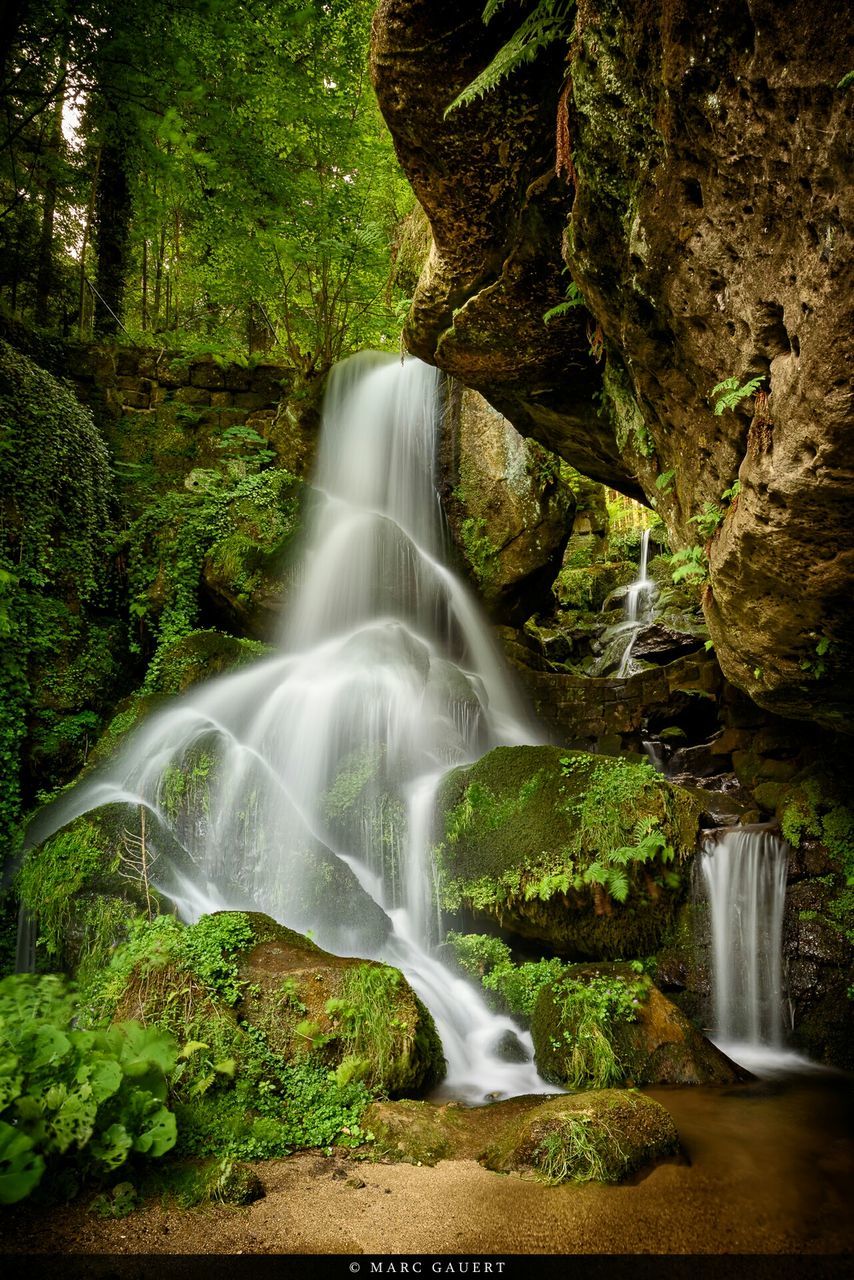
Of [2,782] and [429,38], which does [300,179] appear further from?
[2,782]

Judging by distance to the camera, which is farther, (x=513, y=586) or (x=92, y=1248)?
(x=513, y=586)

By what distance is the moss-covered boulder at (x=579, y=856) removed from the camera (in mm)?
6238

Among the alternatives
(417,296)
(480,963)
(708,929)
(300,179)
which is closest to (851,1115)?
(708,929)

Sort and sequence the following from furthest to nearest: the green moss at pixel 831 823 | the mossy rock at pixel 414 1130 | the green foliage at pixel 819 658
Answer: the green moss at pixel 831 823 < the green foliage at pixel 819 658 < the mossy rock at pixel 414 1130

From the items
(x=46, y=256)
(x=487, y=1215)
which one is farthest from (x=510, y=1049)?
(x=46, y=256)

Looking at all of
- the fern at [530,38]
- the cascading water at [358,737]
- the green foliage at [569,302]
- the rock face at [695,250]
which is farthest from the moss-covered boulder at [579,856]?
the fern at [530,38]

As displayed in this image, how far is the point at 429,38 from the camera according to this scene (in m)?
4.55

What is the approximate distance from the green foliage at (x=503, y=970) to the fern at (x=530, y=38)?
671 centimetres

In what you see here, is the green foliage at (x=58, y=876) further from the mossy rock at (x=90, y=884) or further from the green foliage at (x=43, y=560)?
Result: the green foliage at (x=43, y=560)

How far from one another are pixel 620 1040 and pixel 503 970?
1682mm

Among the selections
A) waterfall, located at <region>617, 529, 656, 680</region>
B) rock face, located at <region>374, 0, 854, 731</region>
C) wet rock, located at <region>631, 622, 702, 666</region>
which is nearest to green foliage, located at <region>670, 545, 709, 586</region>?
rock face, located at <region>374, 0, 854, 731</region>

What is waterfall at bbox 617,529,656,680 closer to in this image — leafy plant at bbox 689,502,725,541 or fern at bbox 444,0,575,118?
leafy plant at bbox 689,502,725,541

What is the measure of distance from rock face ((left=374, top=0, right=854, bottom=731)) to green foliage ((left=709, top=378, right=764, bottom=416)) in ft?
0.28

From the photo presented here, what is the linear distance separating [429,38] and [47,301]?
44.2ft
